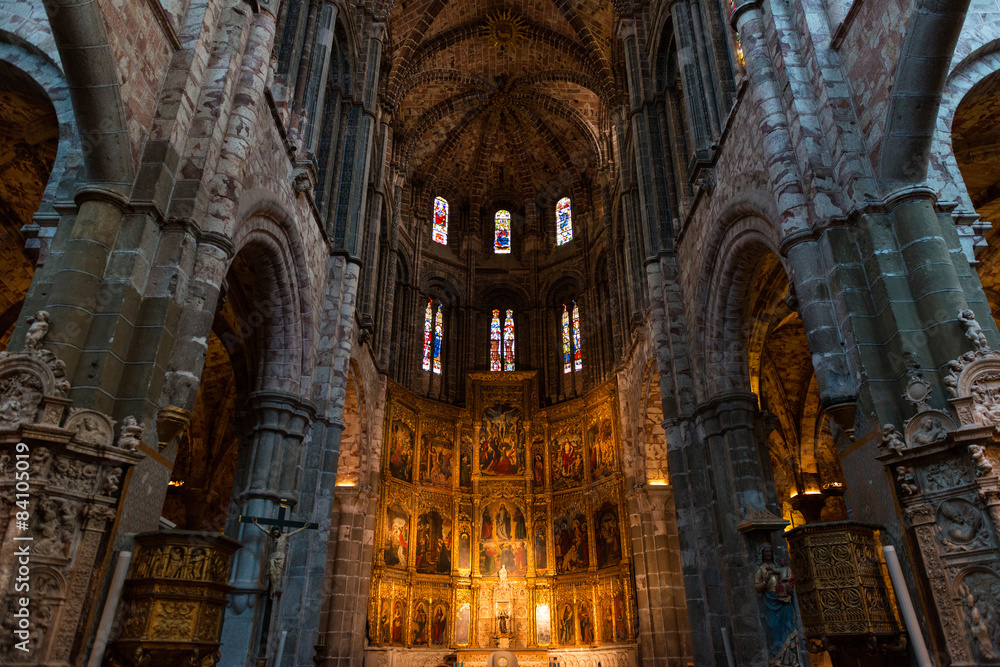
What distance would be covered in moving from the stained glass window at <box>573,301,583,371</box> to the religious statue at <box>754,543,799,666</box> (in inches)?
638

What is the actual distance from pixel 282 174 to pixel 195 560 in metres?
6.77

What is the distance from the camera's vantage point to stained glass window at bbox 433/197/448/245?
92.2 ft

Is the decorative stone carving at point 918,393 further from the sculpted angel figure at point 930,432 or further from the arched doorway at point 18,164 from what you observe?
the arched doorway at point 18,164

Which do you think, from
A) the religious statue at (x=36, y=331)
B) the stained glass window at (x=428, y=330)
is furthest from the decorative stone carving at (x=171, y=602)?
the stained glass window at (x=428, y=330)

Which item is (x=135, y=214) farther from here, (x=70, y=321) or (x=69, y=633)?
(x=69, y=633)

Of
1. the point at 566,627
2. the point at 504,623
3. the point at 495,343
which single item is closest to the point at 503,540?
the point at 504,623

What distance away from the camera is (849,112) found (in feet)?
26.2

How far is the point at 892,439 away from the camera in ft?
19.9

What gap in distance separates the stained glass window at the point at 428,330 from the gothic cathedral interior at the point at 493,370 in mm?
245

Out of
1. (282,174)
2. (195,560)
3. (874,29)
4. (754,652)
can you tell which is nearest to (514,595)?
(754,652)

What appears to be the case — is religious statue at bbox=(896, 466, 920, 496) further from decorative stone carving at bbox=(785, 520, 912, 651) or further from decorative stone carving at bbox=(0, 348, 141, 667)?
decorative stone carving at bbox=(0, 348, 141, 667)

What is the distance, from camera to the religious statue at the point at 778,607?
8781mm

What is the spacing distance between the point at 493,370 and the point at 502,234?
6.30m

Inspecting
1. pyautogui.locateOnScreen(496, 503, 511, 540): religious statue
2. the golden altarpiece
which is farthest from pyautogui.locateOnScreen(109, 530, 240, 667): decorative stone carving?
pyautogui.locateOnScreen(496, 503, 511, 540): religious statue
